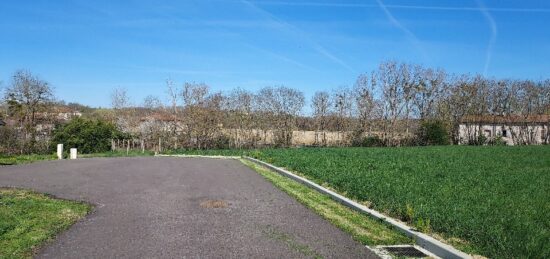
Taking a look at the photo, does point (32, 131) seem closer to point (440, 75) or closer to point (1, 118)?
point (1, 118)

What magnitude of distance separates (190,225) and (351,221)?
306 centimetres

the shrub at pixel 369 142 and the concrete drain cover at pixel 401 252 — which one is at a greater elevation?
the shrub at pixel 369 142

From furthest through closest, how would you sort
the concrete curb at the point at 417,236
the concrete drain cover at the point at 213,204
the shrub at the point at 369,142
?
the shrub at the point at 369,142
the concrete drain cover at the point at 213,204
the concrete curb at the point at 417,236

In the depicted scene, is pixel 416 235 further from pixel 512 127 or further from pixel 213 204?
pixel 512 127

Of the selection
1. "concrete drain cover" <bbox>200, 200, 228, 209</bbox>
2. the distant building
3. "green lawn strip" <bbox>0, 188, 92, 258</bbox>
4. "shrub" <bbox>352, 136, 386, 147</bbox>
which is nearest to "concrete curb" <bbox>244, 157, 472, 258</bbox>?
"concrete drain cover" <bbox>200, 200, 228, 209</bbox>

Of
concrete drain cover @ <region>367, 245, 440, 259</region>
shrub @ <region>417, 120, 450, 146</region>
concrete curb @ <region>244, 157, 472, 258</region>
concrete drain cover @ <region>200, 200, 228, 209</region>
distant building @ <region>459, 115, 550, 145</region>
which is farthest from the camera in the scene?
distant building @ <region>459, 115, 550, 145</region>

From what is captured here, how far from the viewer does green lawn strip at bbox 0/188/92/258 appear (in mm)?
6832

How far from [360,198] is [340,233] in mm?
3516

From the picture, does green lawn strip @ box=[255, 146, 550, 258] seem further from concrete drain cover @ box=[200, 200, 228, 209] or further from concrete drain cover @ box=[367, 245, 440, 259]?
concrete drain cover @ box=[200, 200, 228, 209]

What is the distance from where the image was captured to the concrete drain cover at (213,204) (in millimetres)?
10562

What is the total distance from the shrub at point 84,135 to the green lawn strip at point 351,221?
3269cm

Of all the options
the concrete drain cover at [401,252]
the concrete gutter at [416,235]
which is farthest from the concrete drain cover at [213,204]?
the concrete drain cover at [401,252]

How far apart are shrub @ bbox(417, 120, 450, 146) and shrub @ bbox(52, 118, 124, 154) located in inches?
1362

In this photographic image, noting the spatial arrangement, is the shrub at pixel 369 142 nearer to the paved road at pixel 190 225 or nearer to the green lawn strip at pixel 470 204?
the green lawn strip at pixel 470 204
